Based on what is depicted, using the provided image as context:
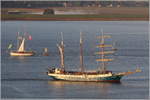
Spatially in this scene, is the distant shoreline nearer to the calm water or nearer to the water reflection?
the calm water

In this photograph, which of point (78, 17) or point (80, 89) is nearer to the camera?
point (80, 89)

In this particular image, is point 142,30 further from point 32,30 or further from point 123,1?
point 123,1

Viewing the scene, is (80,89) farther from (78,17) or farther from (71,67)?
(78,17)

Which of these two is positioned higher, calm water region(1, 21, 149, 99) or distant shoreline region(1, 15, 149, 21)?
distant shoreline region(1, 15, 149, 21)

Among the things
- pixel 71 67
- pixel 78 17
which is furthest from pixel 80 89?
pixel 78 17

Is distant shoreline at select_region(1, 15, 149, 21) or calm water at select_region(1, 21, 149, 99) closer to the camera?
calm water at select_region(1, 21, 149, 99)

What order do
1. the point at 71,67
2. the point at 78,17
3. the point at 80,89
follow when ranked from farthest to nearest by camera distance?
the point at 78,17, the point at 71,67, the point at 80,89

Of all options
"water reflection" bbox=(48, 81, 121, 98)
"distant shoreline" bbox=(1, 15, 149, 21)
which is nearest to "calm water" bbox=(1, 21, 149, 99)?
"water reflection" bbox=(48, 81, 121, 98)

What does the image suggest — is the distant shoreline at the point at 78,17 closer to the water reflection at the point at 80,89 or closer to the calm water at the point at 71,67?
the calm water at the point at 71,67

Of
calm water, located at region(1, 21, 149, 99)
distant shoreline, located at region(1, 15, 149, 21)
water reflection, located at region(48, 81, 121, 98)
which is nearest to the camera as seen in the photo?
water reflection, located at region(48, 81, 121, 98)

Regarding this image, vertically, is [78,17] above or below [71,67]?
above

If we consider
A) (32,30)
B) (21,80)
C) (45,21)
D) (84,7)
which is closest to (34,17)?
(45,21)

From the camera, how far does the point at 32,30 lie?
12438cm

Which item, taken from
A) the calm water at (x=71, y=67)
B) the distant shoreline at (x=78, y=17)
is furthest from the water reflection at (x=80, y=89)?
the distant shoreline at (x=78, y=17)
